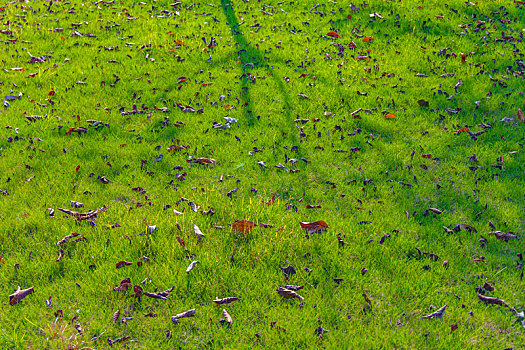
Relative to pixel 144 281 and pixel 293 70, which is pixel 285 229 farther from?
pixel 293 70

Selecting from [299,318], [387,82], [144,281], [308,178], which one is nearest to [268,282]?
[299,318]

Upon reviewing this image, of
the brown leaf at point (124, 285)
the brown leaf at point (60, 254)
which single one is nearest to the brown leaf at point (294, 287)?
the brown leaf at point (124, 285)

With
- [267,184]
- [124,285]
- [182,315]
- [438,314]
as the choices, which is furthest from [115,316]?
[438,314]

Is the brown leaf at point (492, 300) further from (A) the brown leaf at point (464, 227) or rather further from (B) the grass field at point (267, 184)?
(A) the brown leaf at point (464, 227)

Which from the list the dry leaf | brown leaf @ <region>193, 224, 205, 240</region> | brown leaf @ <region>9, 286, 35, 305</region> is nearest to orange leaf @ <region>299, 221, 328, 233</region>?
brown leaf @ <region>193, 224, 205, 240</region>

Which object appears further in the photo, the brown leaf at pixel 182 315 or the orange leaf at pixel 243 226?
the orange leaf at pixel 243 226

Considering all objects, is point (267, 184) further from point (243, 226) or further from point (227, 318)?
point (227, 318)

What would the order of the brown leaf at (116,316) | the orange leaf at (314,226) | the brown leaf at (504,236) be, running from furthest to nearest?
the orange leaf at (314,226)
the brown leaf at (504,236)
the brown leaf at (116,316)
